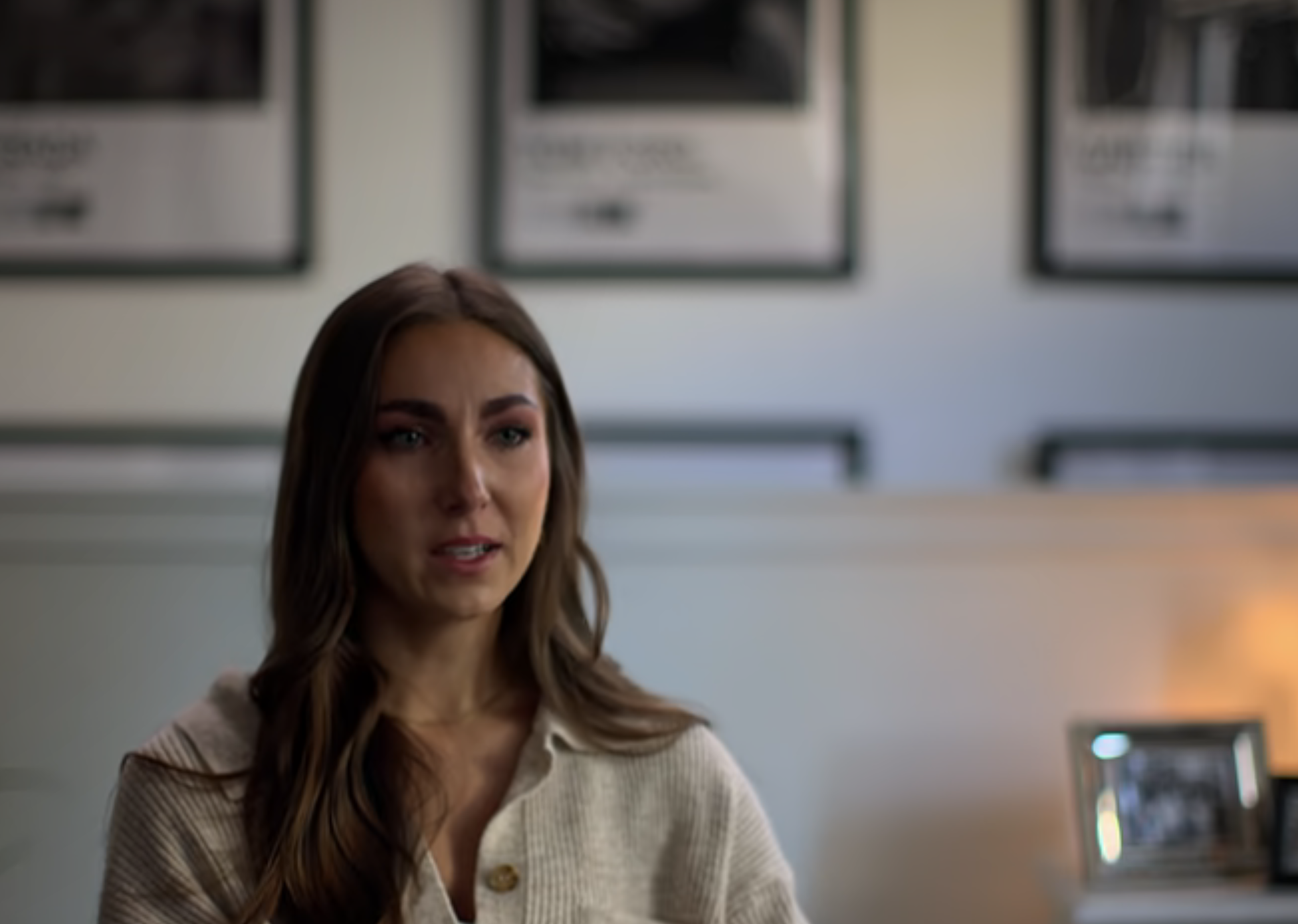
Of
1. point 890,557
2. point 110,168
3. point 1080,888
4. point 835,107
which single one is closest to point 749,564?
point 890,557

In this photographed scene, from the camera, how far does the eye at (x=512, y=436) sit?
130 cm

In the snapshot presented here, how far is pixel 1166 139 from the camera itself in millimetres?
2277

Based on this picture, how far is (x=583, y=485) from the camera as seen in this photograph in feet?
4.70

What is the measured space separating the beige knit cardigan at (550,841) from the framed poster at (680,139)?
3.19ft

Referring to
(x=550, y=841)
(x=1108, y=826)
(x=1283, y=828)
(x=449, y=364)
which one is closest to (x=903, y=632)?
(x=1108, y=826)

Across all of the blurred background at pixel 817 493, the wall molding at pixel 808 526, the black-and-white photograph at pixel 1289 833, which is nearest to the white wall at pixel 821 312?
the blurred background at pixel 817 493

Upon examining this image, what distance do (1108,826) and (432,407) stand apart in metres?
0.96

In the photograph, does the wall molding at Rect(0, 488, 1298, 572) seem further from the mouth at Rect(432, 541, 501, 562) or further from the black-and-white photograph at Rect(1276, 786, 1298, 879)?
the mouth at Rect(432, 541, 501, 562)

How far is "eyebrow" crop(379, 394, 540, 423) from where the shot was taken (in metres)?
1.27

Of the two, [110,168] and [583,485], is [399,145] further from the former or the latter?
[583,485]

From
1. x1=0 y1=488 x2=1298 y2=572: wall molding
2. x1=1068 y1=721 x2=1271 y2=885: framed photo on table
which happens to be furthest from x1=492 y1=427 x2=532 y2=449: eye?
x1=1068 y1=721 x2=1271 y2=885: framed photo on table

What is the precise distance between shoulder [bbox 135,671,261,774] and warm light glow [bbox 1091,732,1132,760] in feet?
3.12

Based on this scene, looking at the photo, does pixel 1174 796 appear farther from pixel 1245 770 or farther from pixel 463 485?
pixel 463 485

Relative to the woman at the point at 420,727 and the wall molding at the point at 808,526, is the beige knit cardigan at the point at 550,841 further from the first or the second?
the wall molding at the point at 808,526
